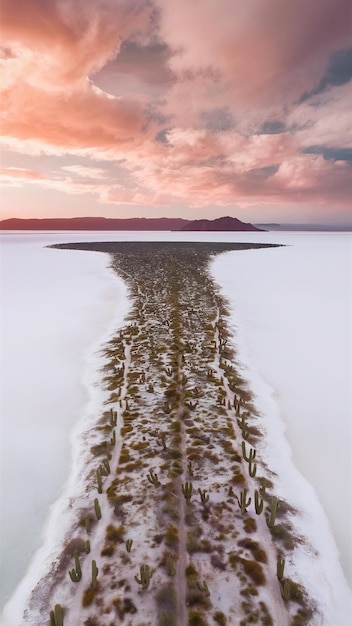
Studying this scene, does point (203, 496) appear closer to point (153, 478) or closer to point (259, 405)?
point (153, 478)

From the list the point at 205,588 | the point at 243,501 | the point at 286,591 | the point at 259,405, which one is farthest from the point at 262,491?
the point at 259,405

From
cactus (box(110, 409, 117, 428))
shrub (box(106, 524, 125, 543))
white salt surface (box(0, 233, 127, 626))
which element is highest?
shrub (box(106, 524, 125, 543))

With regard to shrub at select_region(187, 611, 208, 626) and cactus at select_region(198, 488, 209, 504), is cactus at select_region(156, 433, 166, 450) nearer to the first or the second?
cactus at select_region(198, 488, 209, 504)

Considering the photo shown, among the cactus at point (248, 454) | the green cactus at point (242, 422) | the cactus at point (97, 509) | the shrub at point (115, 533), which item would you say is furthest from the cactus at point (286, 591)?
the green cactus at point (242, 422)

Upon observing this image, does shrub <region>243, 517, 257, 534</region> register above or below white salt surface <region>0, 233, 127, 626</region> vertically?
above

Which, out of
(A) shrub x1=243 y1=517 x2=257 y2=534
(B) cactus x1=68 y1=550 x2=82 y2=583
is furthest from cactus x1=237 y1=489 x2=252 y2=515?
(B) cactus x1=68 y1=550 x2=82 y2=583

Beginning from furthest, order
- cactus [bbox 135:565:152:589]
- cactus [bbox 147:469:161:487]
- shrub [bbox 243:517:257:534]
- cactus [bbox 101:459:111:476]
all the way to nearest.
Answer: cactus [bbox 101:459:111:476]
cactus [bbox 147:469:161:487]
shrub [bbox 243:517:257:534]
cactus [bbox 135:565:152:589]

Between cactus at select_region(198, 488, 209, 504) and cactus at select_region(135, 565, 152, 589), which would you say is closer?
cactus at select_region(135, 565, 152, 589)

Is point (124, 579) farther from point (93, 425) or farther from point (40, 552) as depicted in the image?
point (93, 425)
